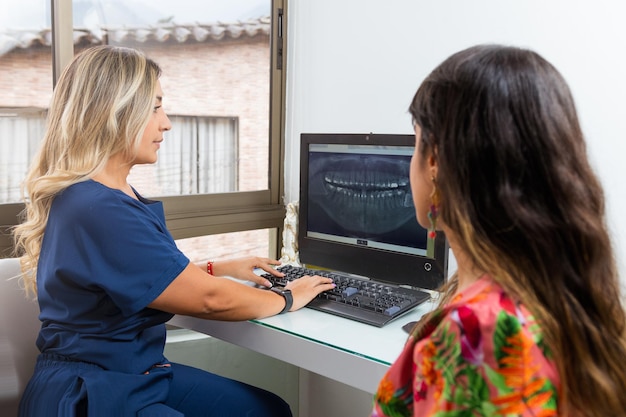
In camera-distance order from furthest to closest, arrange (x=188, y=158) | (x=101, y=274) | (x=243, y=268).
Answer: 1. (x=188, y=158)
2. (x=243, y=268)
3. (x=101, y=274)

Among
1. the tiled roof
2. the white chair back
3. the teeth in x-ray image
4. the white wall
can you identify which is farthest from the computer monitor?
the white chair back

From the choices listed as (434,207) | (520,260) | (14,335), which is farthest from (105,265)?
(520,260)

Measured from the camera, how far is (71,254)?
130 centimetres

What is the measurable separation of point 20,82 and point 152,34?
0.47 metres

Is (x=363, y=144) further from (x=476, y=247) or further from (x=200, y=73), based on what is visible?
(x=476, y=247)

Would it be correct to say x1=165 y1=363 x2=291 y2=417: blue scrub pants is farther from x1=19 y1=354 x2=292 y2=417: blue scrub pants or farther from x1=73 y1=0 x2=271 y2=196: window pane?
x1=73 y1=0 x2=271 y2=196: window pane

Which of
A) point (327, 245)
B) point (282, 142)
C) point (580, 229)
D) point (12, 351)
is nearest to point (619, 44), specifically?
point (327, 245)

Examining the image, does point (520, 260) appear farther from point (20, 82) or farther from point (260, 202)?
point (260, 202)

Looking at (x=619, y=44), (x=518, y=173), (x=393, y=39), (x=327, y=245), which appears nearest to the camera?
(x=518, y=173)

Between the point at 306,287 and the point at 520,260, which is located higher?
the point at 520,260

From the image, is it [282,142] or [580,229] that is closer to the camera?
[580,229]

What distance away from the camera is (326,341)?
4.41ft

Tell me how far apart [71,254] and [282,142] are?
127 centimetres

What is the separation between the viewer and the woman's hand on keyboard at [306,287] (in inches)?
61.3
